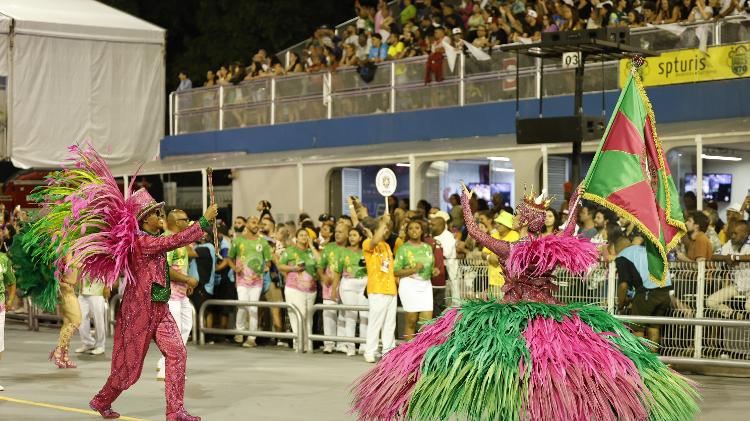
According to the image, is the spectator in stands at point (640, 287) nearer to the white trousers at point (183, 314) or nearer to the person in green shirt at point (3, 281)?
the white trousers at point (183, 314)

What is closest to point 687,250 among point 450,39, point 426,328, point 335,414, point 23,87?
point 335,414

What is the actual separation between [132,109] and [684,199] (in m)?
14.2

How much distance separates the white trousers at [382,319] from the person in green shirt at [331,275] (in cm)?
113

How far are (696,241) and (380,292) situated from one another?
3.76 m

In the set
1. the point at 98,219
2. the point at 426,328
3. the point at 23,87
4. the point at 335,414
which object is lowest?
the point at 335,414

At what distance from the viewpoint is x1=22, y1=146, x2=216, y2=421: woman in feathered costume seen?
10.7m

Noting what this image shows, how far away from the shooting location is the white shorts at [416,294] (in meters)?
15.5

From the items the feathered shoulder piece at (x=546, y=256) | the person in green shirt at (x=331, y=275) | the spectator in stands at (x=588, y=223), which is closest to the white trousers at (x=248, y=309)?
the person in green shirt at (x=331, y=275)

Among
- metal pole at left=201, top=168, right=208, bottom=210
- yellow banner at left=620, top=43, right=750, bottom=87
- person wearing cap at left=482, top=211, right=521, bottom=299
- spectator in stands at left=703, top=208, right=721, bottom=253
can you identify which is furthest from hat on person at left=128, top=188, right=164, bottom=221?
metal pole at left=201, top=168, right=208, bottom=210

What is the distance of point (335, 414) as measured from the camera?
11422 mm

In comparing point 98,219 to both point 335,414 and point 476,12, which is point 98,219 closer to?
point 335,414

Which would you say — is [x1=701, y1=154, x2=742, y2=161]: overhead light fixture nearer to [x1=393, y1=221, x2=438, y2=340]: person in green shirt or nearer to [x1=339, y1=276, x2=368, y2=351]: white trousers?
[x1=393, y1=221, x2=438, y2=340]: person in green shirt

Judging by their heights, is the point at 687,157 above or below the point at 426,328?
above

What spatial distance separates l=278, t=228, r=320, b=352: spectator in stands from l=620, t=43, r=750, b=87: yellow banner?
6.05 meters
